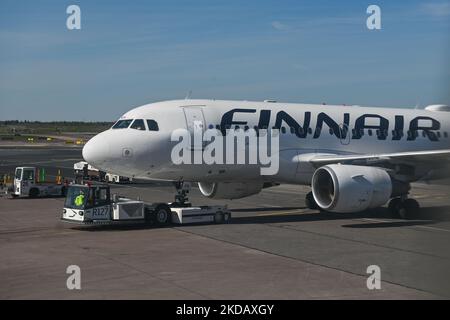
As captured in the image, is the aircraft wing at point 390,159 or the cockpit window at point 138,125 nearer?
the cockpit window at point 138,125

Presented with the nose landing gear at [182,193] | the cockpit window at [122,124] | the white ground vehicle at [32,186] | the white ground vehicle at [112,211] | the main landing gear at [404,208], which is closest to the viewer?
the white ground vehicle at [112,211]

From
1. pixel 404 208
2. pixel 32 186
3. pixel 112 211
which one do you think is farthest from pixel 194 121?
pixel 32 186

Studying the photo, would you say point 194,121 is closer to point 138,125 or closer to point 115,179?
point 138,125

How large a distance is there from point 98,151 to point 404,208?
480 inches

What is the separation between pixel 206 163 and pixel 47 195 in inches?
573

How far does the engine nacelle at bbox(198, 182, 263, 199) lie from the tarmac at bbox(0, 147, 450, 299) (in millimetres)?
887

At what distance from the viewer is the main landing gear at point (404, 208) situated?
987 inches

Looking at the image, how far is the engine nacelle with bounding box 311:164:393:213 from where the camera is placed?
22.3 m

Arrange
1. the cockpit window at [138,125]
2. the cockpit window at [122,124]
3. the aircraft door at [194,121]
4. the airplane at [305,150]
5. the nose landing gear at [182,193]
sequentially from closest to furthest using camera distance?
the airplane at [305,150]
the cockpit window at [138,125]
the cockpit window at [122,124]
the aircraft door at [194,121]
the nose landing gear at [182,193]

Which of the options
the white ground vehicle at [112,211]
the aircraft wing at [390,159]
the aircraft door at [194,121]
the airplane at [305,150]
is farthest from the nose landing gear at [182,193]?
the aircraft wing at [390,159]

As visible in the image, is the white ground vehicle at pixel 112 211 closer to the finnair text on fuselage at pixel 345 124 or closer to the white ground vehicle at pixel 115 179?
the finnair text on fuselage at pixel 345 124

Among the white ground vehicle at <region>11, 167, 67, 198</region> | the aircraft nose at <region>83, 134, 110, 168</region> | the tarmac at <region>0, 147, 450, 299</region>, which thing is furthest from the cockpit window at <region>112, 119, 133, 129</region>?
the white ground vehicle at <region>11, 167, 67, 198</region>
